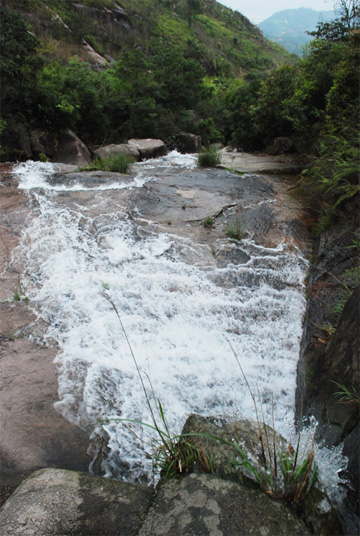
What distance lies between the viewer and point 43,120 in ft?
33.2

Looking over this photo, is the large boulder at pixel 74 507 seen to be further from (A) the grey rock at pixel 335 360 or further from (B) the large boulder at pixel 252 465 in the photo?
(A) the grey rock at pixel 335 360

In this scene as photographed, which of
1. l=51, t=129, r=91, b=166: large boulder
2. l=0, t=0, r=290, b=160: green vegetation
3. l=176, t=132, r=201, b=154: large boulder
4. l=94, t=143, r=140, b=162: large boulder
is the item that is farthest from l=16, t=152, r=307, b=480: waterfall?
l=176, t=132, r=201, b=154: large boulder

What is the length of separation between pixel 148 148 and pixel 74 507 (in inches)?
439

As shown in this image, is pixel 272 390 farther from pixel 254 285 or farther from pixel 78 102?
pixel 78 102

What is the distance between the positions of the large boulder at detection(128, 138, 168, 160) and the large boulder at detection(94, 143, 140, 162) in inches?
11.4

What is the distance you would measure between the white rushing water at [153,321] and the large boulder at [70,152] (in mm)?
4986

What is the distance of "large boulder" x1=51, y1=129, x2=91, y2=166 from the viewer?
A: 9961 millimetres

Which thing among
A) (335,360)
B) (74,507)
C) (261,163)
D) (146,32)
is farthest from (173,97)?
(146,32)

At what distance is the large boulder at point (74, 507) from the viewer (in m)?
1.38

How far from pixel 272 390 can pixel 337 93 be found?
640 centimetres

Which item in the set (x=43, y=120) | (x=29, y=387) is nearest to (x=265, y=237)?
(x=29, y=387)

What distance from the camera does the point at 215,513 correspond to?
139 centimetres

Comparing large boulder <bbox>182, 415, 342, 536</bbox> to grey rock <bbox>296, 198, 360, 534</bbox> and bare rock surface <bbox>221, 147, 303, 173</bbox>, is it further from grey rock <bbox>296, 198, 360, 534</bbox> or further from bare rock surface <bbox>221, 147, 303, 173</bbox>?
bare rock surface <bbox>221, 147, 303, 173</bbox>

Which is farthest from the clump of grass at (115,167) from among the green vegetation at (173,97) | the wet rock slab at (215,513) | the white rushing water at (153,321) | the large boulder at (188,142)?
the wet rock slab at (215,513)
